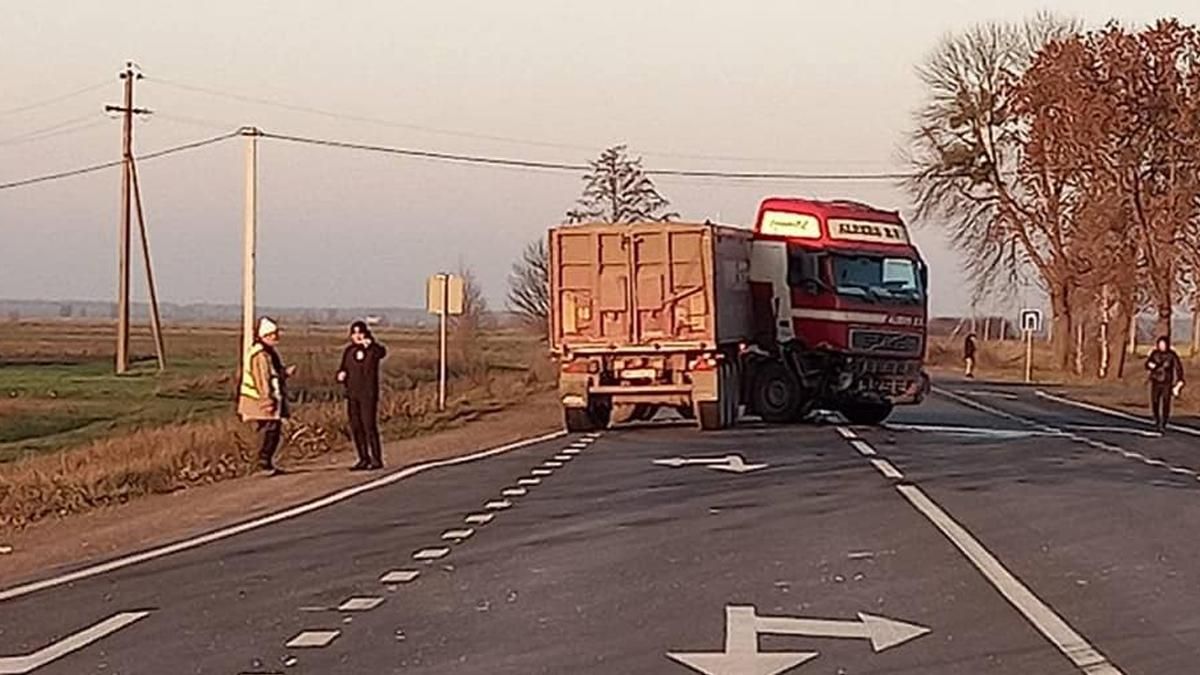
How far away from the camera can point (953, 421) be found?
39375 mm

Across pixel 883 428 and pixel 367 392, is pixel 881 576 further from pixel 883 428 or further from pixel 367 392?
pixel 883 428

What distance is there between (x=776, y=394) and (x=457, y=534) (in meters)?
19.5

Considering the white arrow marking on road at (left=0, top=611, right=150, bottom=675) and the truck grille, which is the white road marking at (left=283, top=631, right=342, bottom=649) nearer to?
the white arrow marking on road at (left=0, top=611, right=150, bottom=675)

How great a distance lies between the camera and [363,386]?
24891 millimetres

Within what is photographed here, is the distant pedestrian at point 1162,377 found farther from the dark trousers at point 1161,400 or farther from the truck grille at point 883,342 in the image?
the truck grille at point 883,342

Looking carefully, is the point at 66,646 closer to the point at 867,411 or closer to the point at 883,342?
the point at 883,342

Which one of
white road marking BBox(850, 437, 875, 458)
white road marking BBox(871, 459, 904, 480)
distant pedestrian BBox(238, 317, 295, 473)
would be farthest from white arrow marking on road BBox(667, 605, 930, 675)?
white road marking BBox(850, 437, 875, 458)

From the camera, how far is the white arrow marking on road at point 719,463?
25.0 m

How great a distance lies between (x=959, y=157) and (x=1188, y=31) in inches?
710

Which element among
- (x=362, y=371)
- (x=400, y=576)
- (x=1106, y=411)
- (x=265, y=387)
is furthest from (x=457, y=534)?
(x=1106, y=411)

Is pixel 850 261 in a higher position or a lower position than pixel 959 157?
lower

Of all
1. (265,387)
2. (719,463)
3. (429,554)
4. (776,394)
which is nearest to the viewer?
(429,554)

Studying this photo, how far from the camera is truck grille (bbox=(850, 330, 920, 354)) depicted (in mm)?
36250

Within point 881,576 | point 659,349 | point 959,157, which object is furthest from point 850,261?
point 959,157
